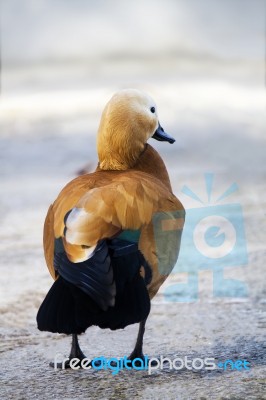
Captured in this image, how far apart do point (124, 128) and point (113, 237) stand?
529 mm

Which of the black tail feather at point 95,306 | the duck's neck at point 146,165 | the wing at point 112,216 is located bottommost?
the black tail feather at point 95,306

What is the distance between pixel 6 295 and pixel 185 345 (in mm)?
976

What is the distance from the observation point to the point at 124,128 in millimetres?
3064

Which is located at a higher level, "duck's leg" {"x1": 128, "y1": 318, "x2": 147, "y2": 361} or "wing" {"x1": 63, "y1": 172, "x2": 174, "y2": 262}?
"wing" {"x1": 63, "y1": 172, "x2": 174, "y2": 262}

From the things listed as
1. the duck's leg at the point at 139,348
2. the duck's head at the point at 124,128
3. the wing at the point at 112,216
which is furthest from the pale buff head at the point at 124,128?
the duck's leg at the point at 139,348

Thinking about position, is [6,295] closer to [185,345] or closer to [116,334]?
[116,334]

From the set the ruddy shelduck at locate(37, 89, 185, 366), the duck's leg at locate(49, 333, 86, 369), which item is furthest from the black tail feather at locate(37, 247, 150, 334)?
the duck's leg at locate(49, 333, 86, 369)

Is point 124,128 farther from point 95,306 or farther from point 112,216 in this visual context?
point 95,306

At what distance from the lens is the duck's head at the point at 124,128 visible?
10.0 feet

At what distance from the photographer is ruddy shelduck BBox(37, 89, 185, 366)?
2574 millimetres
